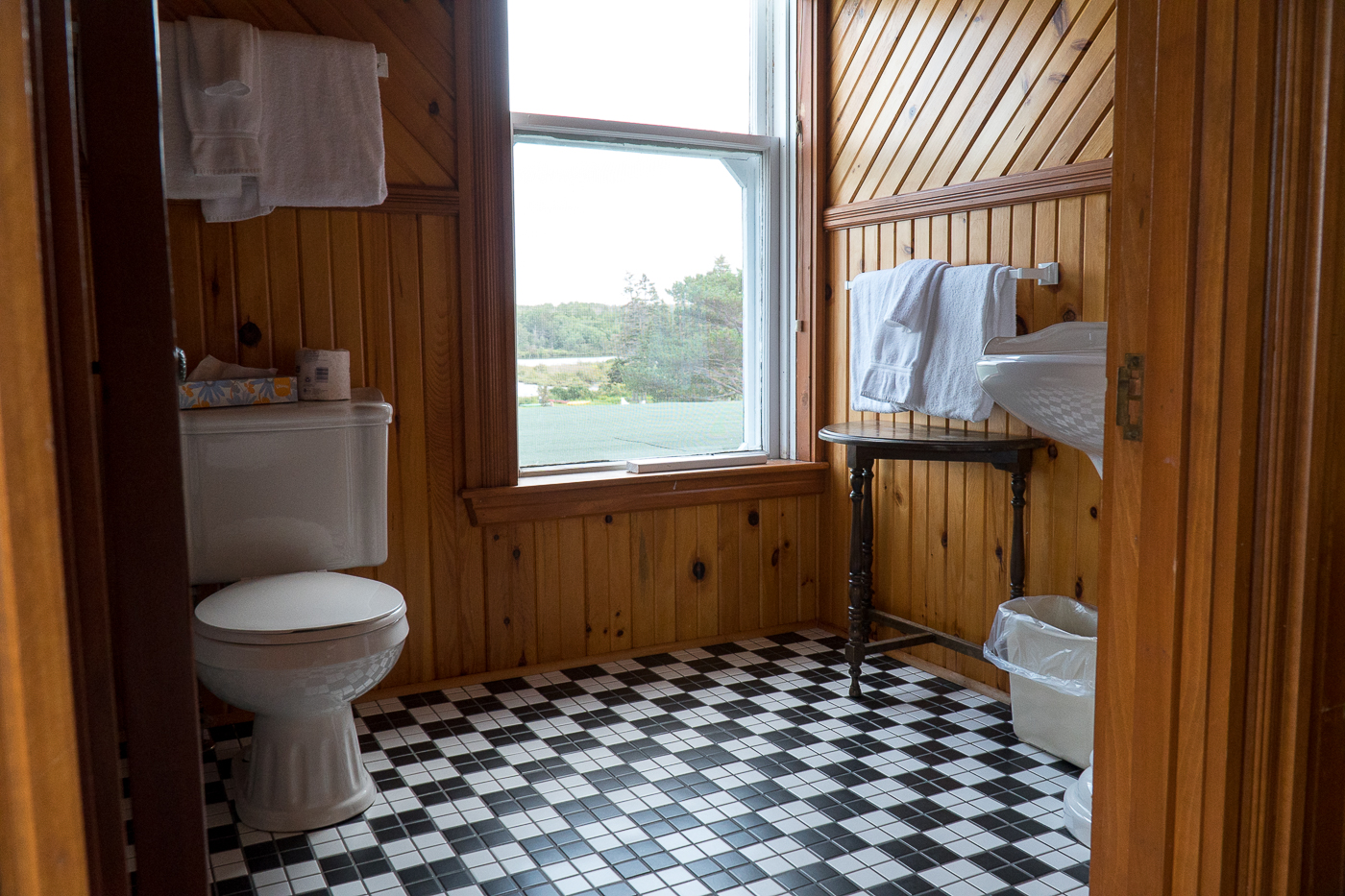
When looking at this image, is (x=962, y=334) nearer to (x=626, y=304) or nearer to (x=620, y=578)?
(x=626, y=304)

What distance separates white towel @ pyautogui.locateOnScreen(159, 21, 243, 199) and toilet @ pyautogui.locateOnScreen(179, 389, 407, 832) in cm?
52

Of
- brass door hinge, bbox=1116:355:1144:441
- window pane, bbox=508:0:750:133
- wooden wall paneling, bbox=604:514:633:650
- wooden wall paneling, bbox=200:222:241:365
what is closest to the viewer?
brass door hinge, bbox=1116:355:1144:441

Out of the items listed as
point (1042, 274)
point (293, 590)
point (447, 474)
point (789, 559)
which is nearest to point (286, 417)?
point (293, 590)

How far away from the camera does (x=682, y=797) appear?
6.81ft

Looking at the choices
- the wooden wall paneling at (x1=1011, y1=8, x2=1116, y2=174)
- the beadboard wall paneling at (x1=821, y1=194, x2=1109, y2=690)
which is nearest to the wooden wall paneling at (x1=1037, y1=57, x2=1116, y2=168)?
the wooden wall paneling at (x1=1011, y1=8, x2=1116, y2=174)

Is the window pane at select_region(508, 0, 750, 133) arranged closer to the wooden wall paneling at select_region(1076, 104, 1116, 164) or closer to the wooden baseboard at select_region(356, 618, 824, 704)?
the wooden wall paneling at select_region(1076, 104, 1116, 164)

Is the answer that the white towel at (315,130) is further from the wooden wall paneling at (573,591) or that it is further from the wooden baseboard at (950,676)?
the wooden baseboard at (950,676)

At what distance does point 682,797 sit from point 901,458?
41.5 inches

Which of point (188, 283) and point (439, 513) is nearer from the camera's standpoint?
point (188, 283)

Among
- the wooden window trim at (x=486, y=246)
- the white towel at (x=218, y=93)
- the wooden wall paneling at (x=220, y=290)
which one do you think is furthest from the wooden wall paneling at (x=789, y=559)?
the white towel at (x=218, y=93)

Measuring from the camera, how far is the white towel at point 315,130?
2.33 m

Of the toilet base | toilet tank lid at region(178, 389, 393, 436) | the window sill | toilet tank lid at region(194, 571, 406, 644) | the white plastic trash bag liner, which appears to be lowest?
the toilet base

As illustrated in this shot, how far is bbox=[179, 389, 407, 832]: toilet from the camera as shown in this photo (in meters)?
1.85

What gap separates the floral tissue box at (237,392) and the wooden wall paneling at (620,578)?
103cm
